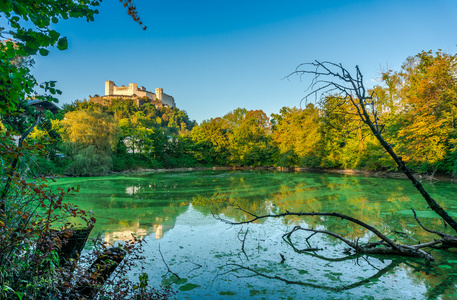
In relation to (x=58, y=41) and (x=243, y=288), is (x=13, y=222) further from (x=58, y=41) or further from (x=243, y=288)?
(x=243, y=288)

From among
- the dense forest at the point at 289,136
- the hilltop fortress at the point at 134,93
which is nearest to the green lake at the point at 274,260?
the dense forest at the point at 289,136

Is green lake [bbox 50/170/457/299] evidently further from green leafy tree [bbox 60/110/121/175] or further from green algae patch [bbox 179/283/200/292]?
green leafy tree [bbox 60/110/121/175]

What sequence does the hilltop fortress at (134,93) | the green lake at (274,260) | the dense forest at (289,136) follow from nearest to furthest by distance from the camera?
the green lake at (274,260) → the dense forest at (289,136) → the hilltop fortress at (134,93)

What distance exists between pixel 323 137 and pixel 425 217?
19.9m

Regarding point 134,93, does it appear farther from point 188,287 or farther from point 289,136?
point 188,287

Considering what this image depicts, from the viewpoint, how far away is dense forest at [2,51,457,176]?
13531 mm

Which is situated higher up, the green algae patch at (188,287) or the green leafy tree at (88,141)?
the green leafy tree at (88,141)

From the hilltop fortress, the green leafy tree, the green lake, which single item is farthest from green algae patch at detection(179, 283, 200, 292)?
the hilltop fortress

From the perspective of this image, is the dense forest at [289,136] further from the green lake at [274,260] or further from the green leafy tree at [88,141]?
the green lake at [274,260]

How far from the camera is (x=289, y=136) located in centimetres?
3003

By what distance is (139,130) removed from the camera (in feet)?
99.1

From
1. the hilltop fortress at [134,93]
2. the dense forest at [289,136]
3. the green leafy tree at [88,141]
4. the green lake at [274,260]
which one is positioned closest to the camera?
the green lake at [274,260]

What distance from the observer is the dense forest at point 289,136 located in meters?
13.5

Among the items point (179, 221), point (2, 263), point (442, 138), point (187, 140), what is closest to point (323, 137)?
point (442, 138)
